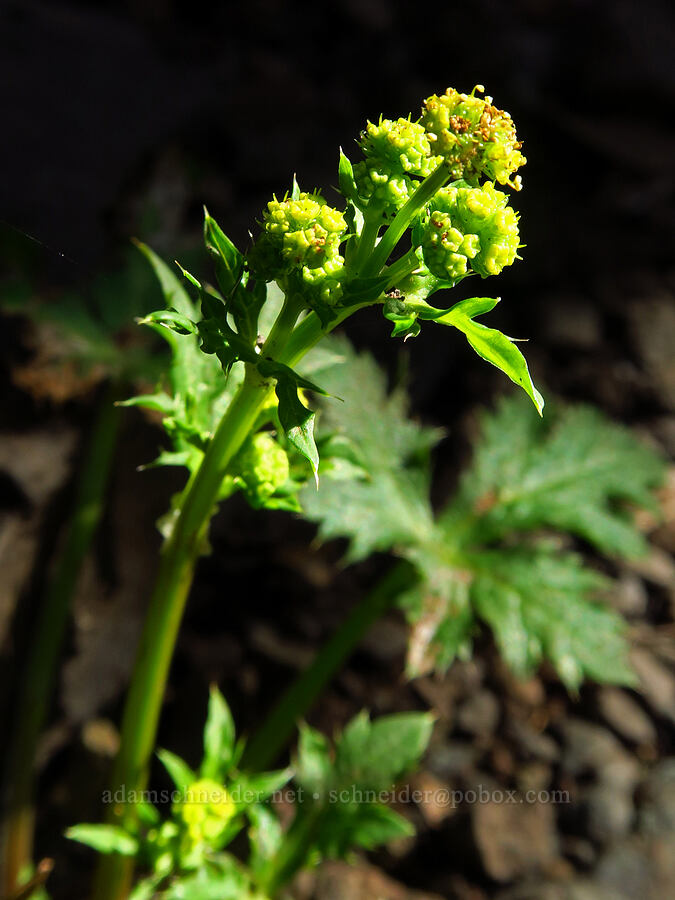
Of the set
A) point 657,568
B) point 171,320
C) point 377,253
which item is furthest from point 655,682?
point 171,320

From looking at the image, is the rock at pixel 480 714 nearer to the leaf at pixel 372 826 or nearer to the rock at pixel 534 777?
the rock at pixel 534 777

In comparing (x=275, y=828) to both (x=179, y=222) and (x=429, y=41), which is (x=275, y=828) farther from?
(x=429, y=41)

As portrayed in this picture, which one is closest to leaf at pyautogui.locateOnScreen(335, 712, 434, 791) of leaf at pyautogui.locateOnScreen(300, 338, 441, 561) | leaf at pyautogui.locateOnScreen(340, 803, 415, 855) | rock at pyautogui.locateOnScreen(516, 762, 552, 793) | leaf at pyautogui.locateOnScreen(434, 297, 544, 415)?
leaf at pyautogui.locateOnScreen(340, 803, 415, 855)

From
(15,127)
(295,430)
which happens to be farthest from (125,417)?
(295,430)

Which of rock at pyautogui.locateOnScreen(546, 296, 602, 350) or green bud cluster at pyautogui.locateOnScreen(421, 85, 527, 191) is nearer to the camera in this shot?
green bud cluster at pyautogui.locateOnScreen(421, 85, 527, 191)

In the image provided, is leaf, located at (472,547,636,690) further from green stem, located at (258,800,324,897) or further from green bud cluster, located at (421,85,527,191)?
green bud cluster, located at (421,85,527,191)

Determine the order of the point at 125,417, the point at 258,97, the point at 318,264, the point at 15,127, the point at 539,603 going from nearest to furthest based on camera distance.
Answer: the point at 318,264, the point at 539,603, the point at 125,417, the point at 15,127, the point at 258,97
